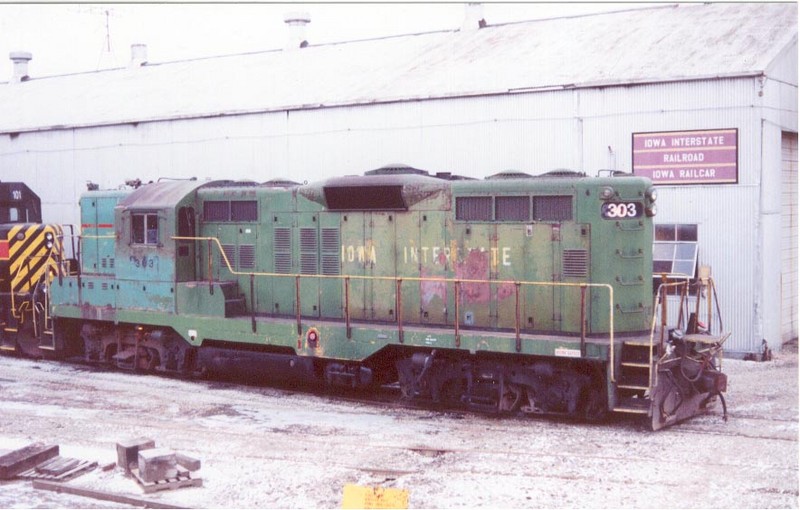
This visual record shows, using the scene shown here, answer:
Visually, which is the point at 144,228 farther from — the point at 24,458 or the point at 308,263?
the point at 24,458

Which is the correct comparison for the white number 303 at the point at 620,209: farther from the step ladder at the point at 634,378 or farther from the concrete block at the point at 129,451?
the concrete block at the point at 129,451

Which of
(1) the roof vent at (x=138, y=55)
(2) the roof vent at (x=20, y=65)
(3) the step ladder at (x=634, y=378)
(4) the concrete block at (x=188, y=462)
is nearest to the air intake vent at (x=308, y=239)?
(4) the concrete block at (x=188, y=462)

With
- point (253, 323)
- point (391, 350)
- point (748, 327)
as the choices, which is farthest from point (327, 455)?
point (748, 327)

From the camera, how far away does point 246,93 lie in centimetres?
2052

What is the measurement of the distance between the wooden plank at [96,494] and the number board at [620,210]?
17.9 feet

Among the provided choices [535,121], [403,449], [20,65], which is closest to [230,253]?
[403,449]

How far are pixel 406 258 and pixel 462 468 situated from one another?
348 cm

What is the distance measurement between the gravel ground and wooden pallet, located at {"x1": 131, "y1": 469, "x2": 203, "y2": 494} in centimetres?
8

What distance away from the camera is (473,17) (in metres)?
20.5

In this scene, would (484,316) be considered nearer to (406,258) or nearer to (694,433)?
(406,258)

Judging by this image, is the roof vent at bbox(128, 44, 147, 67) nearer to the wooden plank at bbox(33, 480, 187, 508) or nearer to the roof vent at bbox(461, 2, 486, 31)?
the roof vent at bbox(461, 2, 486, 31)

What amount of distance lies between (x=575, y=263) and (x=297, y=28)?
51.3 ft

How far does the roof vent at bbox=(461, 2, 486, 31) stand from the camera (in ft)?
67.3

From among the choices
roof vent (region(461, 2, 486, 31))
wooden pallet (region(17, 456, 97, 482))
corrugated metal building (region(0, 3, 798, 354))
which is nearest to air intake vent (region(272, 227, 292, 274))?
wooden pallet (region(17, 456, 97, 482))
